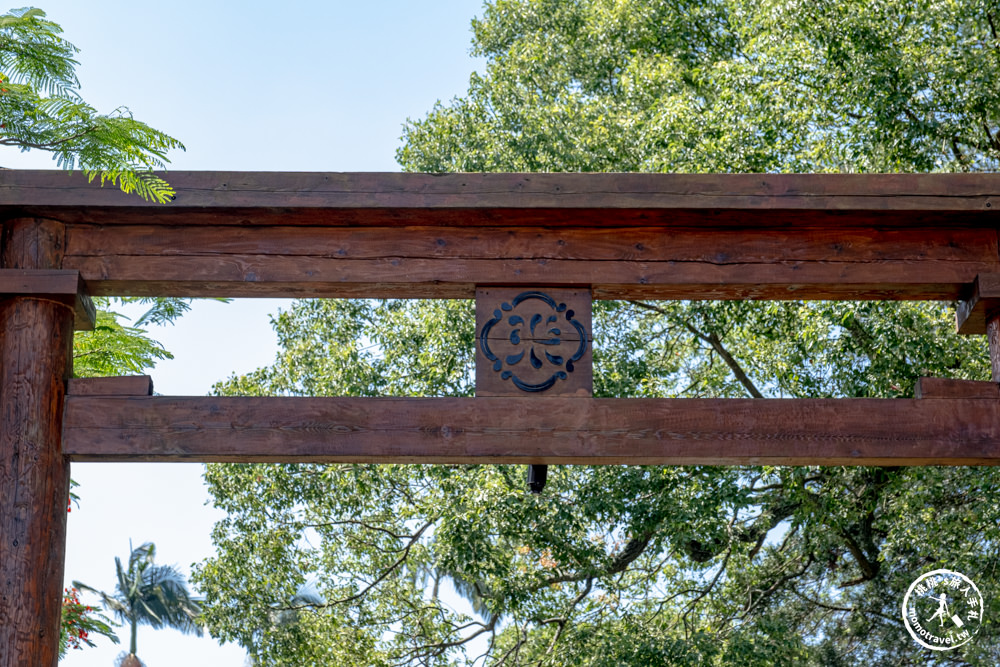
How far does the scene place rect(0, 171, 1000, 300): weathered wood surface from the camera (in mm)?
3361

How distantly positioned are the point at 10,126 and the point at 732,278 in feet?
7.72

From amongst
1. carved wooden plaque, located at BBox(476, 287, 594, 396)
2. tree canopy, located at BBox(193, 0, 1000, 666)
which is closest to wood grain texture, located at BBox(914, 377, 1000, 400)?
carved wooden plaque, located at BBox(476, 287, 594, 396)

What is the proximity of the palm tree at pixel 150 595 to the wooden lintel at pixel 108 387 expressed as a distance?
20188 mm

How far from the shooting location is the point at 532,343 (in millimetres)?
3393

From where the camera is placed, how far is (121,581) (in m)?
22.5

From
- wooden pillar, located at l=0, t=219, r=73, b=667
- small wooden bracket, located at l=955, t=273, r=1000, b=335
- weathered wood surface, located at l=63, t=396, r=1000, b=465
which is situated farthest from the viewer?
small wooden bracket, located at l=955, t=273, r=1000, b=335

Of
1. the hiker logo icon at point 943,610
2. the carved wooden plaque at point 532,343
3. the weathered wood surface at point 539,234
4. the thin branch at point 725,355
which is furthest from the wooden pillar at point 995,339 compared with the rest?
the thin branch at point 725,355

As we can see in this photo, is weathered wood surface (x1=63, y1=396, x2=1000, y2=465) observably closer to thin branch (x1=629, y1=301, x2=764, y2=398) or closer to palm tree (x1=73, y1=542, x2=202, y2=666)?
thin branch (x1=629, y1=301, x2=764, y2=398)

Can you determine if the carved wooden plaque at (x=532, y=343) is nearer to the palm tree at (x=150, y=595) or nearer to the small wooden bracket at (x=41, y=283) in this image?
the small wooden bracket at (x=41, y=283)

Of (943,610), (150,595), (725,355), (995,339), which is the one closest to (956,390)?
(995,339)

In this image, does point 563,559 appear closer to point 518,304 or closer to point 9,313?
point 518,304

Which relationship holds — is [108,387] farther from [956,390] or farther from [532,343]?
[956,390]

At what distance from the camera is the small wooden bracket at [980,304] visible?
3.40m

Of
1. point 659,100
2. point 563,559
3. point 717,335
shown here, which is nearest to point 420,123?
point 659,100
